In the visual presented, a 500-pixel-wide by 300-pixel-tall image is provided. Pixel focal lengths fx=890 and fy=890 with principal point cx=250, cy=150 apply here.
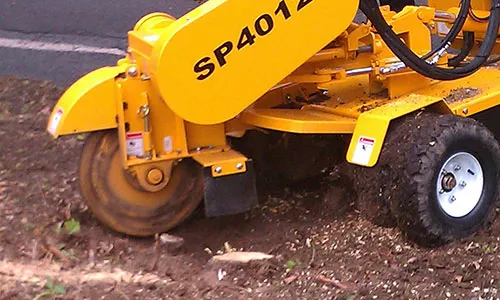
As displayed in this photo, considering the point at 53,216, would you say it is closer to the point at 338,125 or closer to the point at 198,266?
the point at 198,266

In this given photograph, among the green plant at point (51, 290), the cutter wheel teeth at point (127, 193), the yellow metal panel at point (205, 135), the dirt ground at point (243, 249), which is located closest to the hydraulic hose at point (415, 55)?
the dirt ground at point (243, 249)

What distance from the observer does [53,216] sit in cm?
411

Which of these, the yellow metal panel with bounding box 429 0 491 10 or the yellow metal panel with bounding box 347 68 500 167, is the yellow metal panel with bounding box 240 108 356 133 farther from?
the yellow metal panel with bounding box 429 0 491 10

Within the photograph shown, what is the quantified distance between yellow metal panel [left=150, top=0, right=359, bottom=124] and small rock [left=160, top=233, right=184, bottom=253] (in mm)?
586

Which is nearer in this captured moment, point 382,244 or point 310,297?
point 310,297

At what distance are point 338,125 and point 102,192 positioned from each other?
108 centimetres

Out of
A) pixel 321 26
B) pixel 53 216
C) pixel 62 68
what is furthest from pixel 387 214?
pixel 62 68

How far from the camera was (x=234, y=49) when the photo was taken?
3656 mm

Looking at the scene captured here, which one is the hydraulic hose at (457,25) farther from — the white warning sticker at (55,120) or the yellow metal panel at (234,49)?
the white warning sticker at (55,120)

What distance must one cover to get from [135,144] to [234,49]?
59 cm

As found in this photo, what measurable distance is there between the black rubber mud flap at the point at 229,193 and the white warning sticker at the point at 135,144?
11.4 inches

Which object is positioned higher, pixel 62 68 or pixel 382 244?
pixel 62 68

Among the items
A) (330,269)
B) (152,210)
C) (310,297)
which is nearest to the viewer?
(310,297)

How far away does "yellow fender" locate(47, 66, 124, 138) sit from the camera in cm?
371
